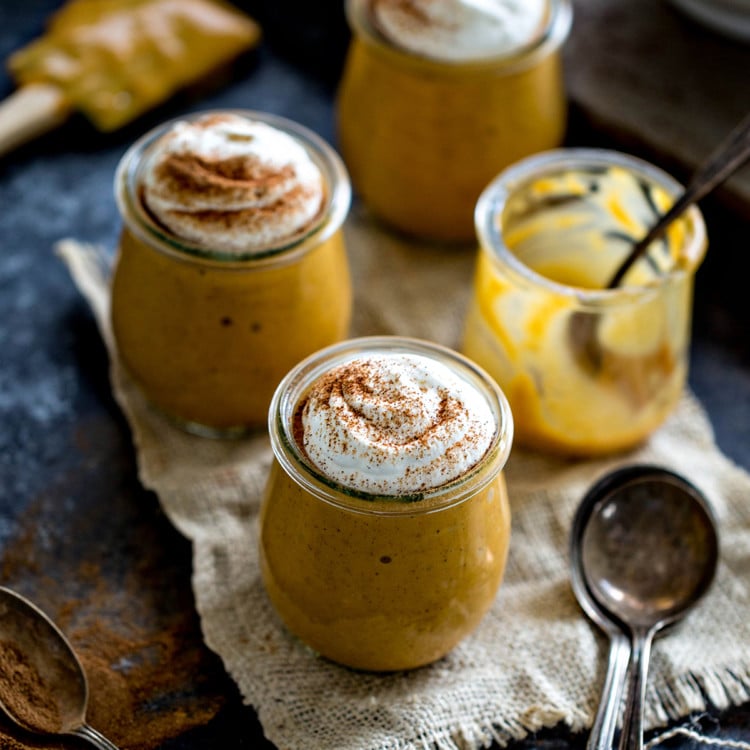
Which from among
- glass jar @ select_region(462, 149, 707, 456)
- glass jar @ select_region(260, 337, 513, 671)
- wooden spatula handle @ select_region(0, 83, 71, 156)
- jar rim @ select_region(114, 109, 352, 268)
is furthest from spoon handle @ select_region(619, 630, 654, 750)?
wooden spatula handle @ select_region(0, 83, 71, 156)

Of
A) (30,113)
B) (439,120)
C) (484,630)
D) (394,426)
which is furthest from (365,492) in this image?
(30,113)

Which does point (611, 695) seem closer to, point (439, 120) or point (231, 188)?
point (231, 188)

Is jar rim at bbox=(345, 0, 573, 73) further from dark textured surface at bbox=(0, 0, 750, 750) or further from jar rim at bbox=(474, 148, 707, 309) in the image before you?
dark textured surface at bbox=(0, 0, 750, 750)

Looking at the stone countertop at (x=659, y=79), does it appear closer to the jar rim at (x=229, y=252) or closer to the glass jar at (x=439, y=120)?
the glass jar at (x=439, y=120)

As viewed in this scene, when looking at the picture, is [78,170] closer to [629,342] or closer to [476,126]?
[476,126]

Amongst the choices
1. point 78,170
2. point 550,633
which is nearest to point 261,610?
point 550,633

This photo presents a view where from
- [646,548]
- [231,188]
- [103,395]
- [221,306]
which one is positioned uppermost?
[231,188]
